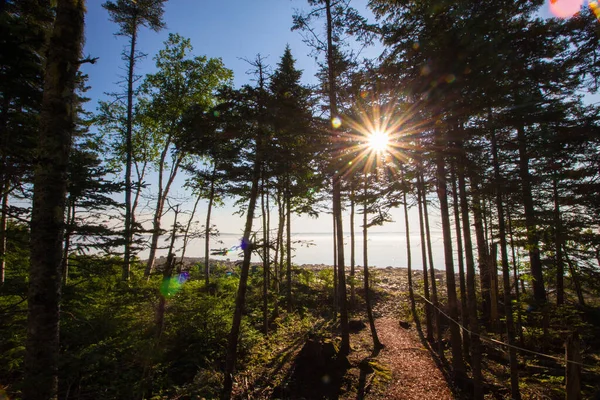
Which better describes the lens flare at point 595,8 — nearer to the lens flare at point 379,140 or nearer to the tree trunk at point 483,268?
the lens flare at point 379,140

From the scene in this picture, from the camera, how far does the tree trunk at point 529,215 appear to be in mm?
8463

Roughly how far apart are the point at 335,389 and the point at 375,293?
15.6 metres

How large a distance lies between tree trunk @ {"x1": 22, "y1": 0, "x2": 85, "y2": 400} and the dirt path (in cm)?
858

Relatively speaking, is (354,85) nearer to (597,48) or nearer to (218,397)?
(597,48)

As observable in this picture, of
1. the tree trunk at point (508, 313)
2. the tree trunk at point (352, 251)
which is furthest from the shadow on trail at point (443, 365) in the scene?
the tree trunk at point (352, 251)

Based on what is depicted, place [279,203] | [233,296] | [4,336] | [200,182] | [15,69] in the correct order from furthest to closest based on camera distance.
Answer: [279,203] < [200,182] < [233,296] < [15,69] < [4,336]

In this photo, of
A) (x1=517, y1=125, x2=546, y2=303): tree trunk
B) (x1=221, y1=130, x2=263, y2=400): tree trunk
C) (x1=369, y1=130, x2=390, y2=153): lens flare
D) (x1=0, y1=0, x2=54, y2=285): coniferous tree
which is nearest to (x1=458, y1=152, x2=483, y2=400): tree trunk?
(x1=517, y1=125, x2=546, y2=303): tree trunk

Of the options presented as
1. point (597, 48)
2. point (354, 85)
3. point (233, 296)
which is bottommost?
point (233, 296)

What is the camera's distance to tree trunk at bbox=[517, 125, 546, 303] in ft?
27.8

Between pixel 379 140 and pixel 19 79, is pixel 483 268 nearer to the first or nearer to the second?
pixel 379 140

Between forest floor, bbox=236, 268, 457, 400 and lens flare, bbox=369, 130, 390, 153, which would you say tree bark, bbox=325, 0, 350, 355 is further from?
lens flare, bbox=369, 130, 390, 153

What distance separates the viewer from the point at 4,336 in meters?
5.65

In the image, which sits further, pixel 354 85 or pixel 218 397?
pixel 354 85

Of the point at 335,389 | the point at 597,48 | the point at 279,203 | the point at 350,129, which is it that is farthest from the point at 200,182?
the point at 597,48
